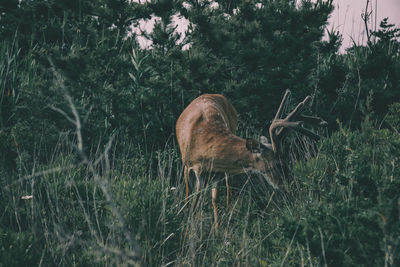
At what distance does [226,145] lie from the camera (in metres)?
3.83

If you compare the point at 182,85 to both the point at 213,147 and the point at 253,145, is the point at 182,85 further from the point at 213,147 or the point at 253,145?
the point at 253,145

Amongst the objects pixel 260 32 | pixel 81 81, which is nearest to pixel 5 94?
pixel 81 81

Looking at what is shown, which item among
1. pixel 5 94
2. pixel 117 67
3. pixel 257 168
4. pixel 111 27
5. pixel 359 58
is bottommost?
pixel 257 168

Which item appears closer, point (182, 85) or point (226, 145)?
point (226, 145)

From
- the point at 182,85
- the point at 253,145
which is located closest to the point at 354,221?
the point at 253,145

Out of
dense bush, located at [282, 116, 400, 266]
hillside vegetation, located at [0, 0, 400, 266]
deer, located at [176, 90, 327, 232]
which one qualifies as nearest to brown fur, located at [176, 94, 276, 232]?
deer, located at [176, 90, 327, 232]

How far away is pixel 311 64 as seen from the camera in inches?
222

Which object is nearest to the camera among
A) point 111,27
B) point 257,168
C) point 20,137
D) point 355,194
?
point 355,194

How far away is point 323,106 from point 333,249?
4.00 m

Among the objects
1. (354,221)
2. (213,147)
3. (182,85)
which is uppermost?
(182,85)

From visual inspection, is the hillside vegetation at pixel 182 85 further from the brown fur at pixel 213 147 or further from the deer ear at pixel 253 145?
the deer ear at pixel 253 145

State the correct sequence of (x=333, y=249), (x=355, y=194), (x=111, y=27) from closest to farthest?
1. (x=333, y=249)
2. (x=355, y=194)
3. (x=111, y=27)

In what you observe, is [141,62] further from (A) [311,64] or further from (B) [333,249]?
(B) [333,249]

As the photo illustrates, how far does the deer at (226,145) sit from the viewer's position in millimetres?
3564
